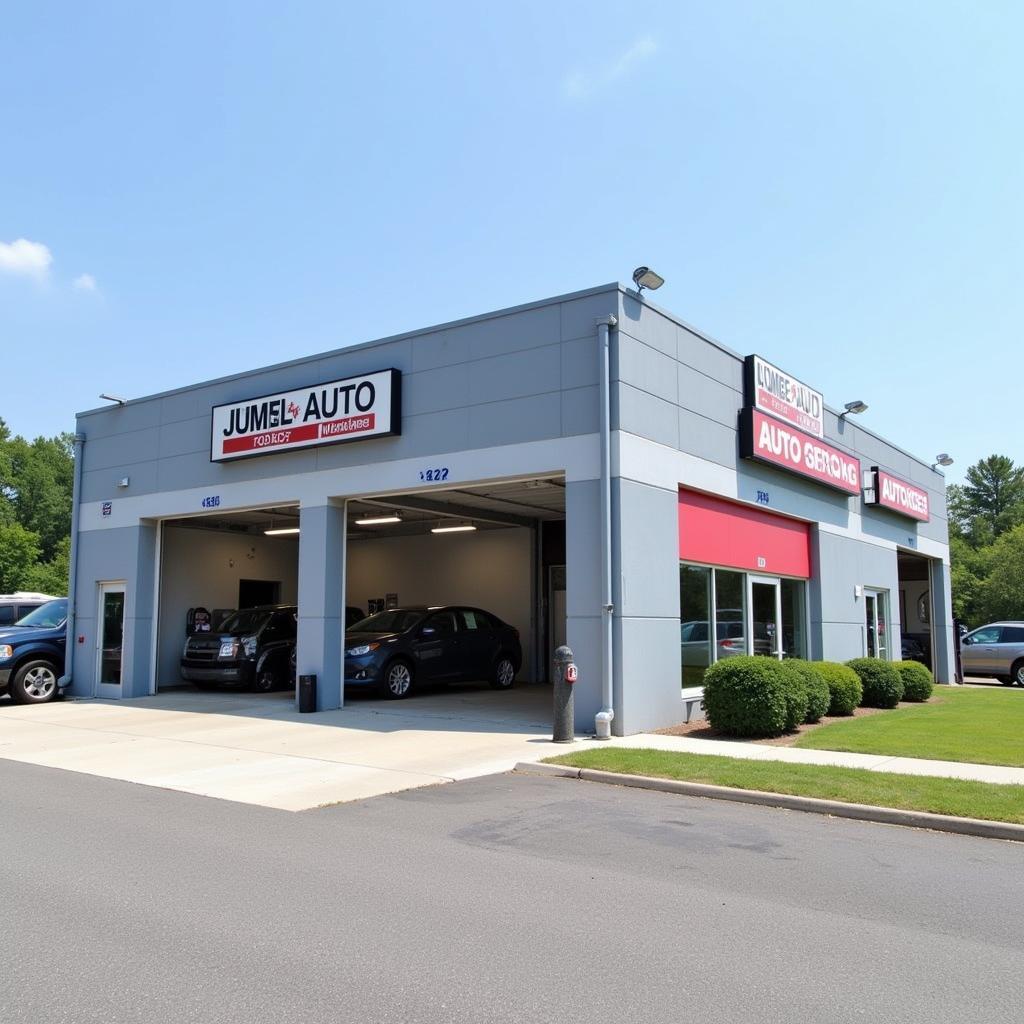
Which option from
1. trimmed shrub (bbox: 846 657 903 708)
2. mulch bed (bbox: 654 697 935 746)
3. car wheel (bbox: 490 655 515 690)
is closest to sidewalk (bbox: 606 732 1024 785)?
mulch bed (bbox: 654 697 935 746)

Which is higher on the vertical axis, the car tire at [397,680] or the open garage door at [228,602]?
the open garage door at [228,602]

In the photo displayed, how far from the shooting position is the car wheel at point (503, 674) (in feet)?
63.1

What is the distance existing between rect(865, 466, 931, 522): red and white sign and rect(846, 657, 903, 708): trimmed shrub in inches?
Result: 249

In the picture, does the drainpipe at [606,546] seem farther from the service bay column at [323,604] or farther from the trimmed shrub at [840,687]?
the service bay column at [323,604]

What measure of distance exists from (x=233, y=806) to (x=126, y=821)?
36.0 inches

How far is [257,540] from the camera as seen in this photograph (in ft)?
75.0

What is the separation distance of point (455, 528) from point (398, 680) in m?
5.16

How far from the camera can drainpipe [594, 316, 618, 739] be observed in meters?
12.2

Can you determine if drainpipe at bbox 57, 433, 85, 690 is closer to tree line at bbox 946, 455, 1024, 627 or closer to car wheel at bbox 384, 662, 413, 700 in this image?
car wheel at bbox 384, 662, 413, 700

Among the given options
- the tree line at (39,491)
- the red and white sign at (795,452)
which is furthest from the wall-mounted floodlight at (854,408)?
the tree line at (39,491)

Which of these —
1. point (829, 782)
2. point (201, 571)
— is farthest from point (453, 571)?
point (829, 782)

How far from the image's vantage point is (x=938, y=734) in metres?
12.2

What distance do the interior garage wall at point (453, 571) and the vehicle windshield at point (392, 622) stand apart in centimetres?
395

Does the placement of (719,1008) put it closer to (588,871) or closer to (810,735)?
(588,871)
